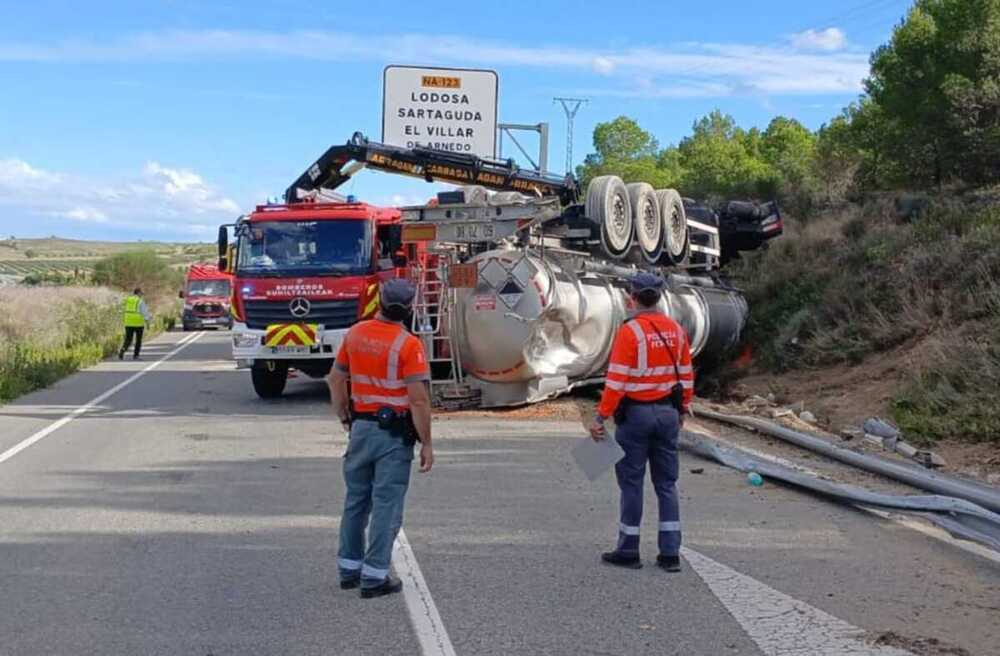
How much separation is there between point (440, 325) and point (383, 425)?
8.39m

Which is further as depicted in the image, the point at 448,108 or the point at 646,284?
the point at 448,108

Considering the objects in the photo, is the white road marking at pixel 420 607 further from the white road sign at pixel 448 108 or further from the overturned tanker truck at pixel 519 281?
the white road sign at pixel 448 108

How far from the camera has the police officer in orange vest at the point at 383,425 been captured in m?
5.74

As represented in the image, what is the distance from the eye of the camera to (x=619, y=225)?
1576cm

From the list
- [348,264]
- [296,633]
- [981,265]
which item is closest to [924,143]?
[981,265]

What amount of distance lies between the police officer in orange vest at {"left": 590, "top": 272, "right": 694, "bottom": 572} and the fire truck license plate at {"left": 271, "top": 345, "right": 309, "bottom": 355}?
9.06 meters

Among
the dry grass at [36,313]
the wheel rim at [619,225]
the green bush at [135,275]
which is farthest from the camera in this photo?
the green bush at [135,275]

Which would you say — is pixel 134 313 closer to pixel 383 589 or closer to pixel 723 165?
pixel 383 589

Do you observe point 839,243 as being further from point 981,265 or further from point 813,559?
point 813,559

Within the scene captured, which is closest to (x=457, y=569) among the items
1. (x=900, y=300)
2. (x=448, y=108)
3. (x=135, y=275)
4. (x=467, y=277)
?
(x=467, y=277)

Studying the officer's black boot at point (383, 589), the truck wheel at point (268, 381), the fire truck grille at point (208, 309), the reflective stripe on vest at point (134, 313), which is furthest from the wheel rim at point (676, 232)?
the fire truck grille at point (208, 309)

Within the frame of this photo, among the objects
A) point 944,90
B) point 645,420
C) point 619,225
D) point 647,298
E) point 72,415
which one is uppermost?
point 944,90

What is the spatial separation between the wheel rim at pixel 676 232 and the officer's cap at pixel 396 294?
12.1 meters

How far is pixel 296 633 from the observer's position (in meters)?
5.25
